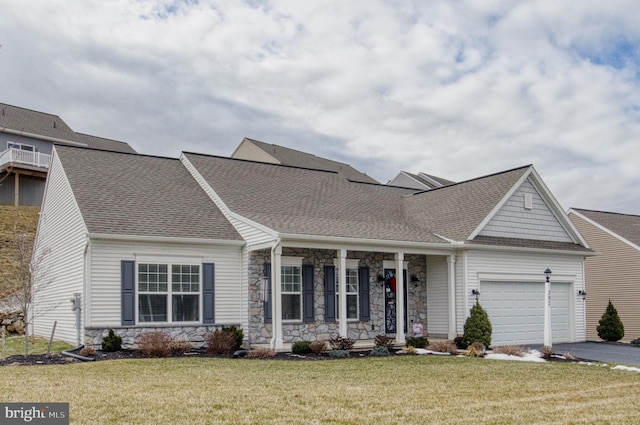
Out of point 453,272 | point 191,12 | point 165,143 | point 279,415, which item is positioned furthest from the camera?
point 165,143

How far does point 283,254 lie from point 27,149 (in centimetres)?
2498

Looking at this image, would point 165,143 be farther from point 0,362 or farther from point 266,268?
point 0,362

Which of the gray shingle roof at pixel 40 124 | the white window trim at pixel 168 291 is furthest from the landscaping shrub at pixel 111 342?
the gray shingle roof at pixel 40 124

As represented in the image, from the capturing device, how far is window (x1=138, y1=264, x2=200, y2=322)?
1678 centimetres

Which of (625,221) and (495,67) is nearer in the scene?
(495,67)

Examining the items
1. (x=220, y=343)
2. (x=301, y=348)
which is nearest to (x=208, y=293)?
(x=220, y=343)

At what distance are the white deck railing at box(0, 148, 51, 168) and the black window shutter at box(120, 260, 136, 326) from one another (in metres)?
20.5

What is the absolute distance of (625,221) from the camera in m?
29.1

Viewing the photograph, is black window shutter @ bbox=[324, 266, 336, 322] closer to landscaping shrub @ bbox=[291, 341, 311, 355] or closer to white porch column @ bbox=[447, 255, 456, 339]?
landscaping shrub @ bbox=[291, 341, 311, 355]

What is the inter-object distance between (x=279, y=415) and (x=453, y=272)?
1244cm

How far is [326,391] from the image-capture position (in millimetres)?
10203

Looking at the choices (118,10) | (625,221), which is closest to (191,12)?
(118,10)

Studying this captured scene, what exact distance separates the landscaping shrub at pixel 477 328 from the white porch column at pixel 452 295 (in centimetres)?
48

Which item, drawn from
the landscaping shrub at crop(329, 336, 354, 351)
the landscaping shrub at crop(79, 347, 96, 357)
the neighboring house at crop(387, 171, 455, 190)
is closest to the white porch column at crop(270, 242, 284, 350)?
the landscaping shrub at crop(329, 336, 354, 351)
